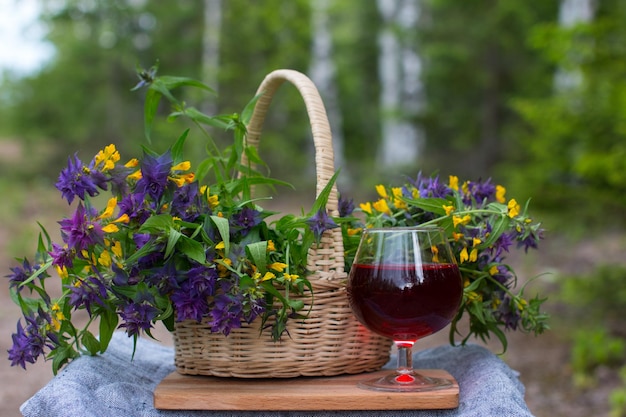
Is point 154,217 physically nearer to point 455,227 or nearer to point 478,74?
point 455,227

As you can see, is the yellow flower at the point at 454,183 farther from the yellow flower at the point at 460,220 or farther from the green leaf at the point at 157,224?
the green leaf at the point at 157,224

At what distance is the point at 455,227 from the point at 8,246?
23.5ft

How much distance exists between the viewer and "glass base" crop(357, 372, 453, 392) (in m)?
1.27

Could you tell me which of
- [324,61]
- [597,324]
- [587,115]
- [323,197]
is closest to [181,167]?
[323,197]

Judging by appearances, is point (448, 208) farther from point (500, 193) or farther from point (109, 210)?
point (109, 210)

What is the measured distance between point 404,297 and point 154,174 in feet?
1.56

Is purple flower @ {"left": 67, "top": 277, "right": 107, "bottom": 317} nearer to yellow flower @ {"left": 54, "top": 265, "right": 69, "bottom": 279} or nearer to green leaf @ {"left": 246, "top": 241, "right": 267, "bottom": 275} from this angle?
yellow flower @ {"left": 54, "top": 265, "right": 69, "bottom": 279}

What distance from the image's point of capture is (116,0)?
12.3 m

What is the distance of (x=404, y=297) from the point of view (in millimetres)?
1214

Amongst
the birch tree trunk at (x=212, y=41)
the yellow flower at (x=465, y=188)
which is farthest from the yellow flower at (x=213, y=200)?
the birch tree trunk at (x=212, y=41)

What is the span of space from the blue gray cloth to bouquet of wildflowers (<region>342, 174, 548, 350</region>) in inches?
4.2

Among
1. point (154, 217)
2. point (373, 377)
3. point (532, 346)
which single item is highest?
point (154, 217)

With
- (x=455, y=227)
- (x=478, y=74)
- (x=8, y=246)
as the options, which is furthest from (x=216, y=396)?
(x=478, y=74)

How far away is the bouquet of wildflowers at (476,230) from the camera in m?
1.39
